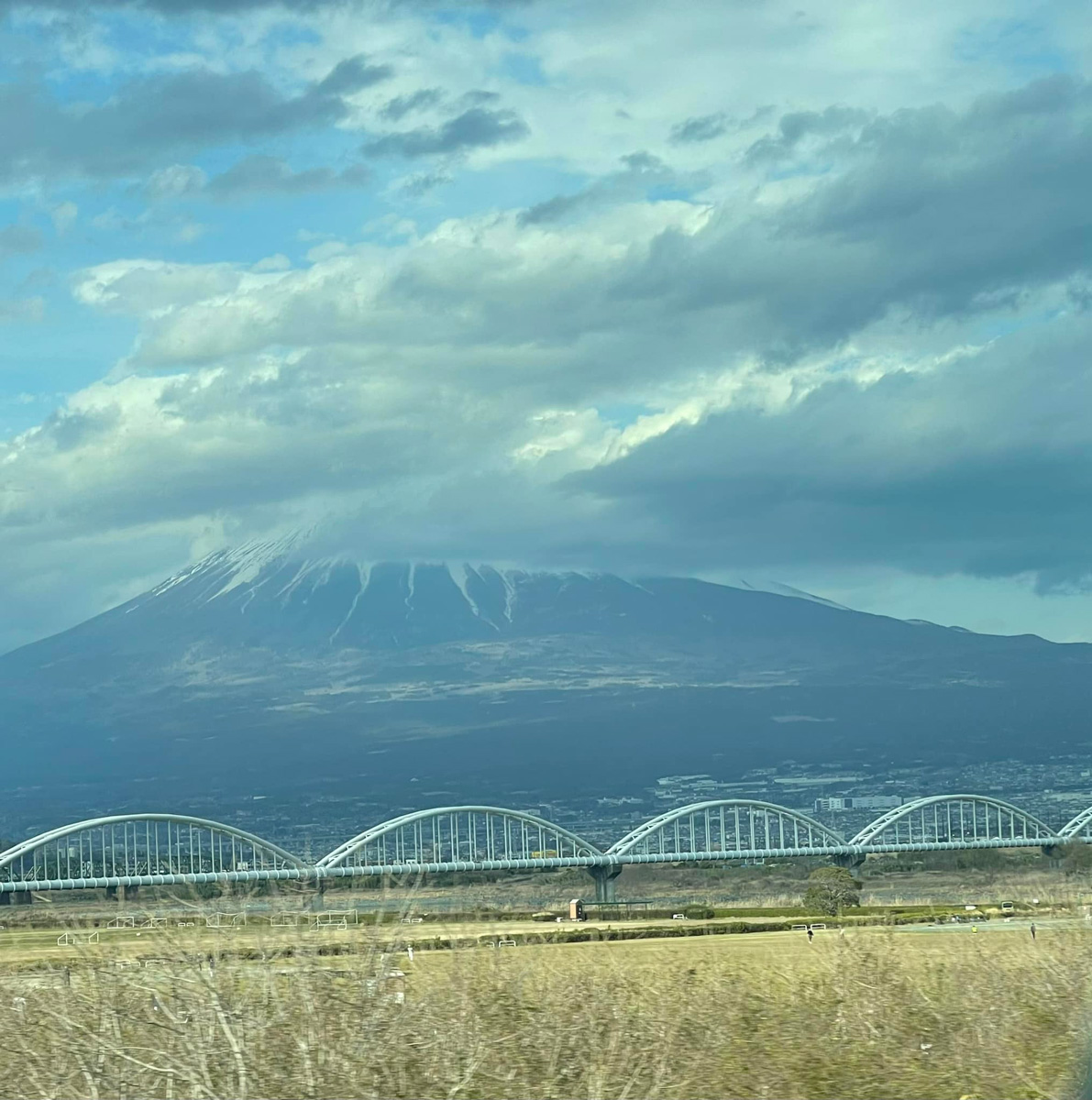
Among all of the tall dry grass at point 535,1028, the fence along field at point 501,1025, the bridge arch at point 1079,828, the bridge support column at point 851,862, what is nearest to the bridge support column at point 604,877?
the bridge support column at point 851,862

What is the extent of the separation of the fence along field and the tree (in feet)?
119

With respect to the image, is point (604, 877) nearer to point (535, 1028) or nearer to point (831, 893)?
point (831, 893)

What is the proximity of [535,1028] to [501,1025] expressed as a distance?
1.10ft

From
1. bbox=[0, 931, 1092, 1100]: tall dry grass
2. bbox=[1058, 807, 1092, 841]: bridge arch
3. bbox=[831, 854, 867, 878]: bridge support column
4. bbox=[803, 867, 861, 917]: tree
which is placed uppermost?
bbox=[0, 931, 1092, 1100]: tall dry grass

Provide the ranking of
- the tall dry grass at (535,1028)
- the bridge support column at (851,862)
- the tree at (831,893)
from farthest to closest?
the bridge support column at (851,862)
the tree at (831,893)
the tall dry grass at (535,1028)

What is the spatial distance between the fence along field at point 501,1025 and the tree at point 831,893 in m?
36.2

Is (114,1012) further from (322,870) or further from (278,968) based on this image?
(322,870)

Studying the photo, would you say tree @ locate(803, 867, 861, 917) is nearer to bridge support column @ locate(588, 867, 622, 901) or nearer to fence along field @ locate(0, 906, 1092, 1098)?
bridge support column @ locate(588, 867, 622, 901)

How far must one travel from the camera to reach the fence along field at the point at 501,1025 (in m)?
14.7

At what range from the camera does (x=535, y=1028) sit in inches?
651

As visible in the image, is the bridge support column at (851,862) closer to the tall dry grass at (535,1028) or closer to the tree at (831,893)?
the tree at (831,893)

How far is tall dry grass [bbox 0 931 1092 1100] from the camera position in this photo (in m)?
14.7

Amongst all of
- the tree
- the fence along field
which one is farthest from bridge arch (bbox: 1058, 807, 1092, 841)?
the fence along field

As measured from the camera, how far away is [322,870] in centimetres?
8900
